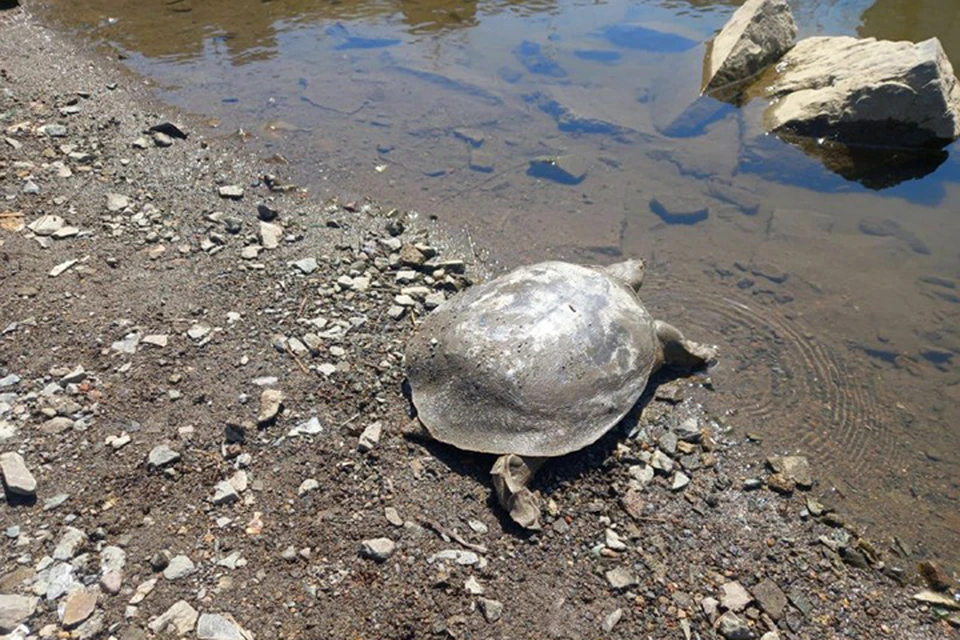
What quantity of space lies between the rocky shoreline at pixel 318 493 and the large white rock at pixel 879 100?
445cm

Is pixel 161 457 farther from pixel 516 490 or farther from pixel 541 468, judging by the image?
pixel 541 468

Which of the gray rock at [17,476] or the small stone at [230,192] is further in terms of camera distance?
the small stone at [230,192]

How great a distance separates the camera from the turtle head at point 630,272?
4944 mm

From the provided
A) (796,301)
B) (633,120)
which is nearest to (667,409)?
(796,301)

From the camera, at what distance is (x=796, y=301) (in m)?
5.30

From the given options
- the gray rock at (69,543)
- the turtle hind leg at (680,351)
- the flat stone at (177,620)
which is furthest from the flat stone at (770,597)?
the gray rock at (69,543)

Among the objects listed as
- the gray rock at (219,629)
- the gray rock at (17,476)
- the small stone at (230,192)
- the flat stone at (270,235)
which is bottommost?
the gray rock at (219,629)

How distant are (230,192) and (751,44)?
6.47 m

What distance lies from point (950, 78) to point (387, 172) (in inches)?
245

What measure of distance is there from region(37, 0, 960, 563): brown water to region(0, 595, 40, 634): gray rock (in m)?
3.83

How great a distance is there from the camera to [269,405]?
3.83 m

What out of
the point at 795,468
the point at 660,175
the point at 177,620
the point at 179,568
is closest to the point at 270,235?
the point at 179,568

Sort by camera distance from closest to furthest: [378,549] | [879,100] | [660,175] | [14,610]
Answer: [14,610] < [378,549] < [660,175] < [879,100]

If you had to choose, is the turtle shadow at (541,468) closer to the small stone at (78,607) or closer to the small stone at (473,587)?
the small stone at (473,587)
